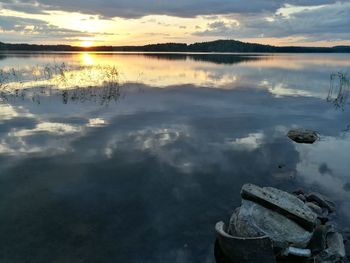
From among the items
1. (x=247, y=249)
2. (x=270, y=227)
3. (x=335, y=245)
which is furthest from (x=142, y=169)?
(x=335, y=245)

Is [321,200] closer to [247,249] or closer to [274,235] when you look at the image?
[274,235]

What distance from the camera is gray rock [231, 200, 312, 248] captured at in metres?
10.5

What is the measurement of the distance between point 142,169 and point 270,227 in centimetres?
823

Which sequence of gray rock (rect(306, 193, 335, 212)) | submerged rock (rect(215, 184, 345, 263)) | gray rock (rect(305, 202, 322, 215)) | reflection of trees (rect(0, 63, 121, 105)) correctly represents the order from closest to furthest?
submerged rock (rect(215, 184, 345, 263)) → gray rock (rect(305, 202, 322, 215)) → gray rock (rect(306, 193, 335, 212)) → reflection of trees (rect(0, 63, 121, 105))

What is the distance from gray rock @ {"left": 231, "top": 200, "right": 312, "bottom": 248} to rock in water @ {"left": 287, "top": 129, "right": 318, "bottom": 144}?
12.7 meters

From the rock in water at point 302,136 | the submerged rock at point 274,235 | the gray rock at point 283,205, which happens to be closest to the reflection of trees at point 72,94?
the rock in water at point 302,136

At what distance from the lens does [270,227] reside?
10.7 meters

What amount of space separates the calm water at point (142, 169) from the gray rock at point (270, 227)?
141 cm

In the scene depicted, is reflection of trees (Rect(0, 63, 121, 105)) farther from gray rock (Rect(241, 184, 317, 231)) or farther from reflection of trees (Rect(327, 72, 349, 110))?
gray rock (Rect(241, 184, 317, 231))

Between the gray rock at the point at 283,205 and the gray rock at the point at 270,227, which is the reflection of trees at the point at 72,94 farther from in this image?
the gray rock at the point at 270,227

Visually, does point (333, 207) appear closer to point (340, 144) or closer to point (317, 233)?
point (317, 233)

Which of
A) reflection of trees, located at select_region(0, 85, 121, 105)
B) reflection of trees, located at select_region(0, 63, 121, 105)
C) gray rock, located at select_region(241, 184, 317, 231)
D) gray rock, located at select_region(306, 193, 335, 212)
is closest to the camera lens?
gray rock, located at select_region(241, 184, 317, 231)

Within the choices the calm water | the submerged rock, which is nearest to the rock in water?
the calm water

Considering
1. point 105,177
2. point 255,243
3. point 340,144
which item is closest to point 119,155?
point 105,177
